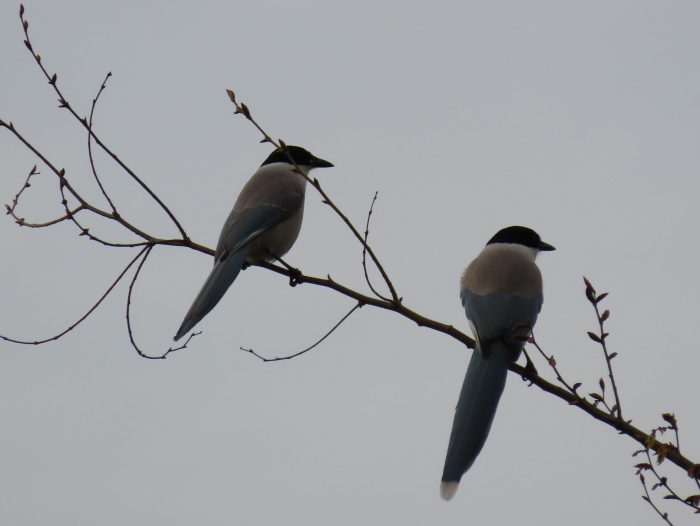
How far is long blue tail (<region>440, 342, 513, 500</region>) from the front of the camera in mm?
3855

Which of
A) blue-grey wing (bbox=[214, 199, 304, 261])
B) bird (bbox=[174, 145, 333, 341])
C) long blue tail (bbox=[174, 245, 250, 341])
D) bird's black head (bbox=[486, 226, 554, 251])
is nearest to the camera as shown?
long blue tail (bbox=[174, 245, 250, 341])

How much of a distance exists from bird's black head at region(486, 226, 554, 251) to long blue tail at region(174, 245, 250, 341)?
1660 mm

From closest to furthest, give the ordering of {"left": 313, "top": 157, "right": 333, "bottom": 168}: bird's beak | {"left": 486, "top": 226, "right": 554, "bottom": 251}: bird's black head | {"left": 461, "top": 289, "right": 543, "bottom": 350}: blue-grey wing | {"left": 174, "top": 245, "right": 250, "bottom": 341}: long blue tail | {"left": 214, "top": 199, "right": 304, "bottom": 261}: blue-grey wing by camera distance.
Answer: {"left": 461, "top": 289, "right": 543, "bottom": 350}: blue-grey wing
{"left": 174, "top": 245, "right": 250, "bottom": 341}: long blue tail
{"left": 214, "top": 199, "right": 304, "bottom": 261}: blue-grey wing
{"left": 486, "top": 226, "right": 554, "bottom": 251}: bird's black head
{"left": 313, "top": 157, "right": 333, "bottom": 168}: bird's beak

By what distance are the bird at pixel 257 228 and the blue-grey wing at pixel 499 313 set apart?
1.18 metres

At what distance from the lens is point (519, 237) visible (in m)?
6.14

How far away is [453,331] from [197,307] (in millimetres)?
1725

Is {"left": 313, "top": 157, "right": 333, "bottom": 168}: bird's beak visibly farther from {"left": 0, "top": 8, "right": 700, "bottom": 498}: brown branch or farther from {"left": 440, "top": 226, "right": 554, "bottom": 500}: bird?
{"left": 0, "top": 8, "right": 700, "bottom": 498}: brown branch

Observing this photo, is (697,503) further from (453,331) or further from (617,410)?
(453,331)

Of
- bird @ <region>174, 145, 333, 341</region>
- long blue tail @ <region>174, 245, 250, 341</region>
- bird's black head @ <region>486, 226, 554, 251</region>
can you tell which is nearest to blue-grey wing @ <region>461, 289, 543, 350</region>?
bird's black head @ <region>486, 226, 554, 251</region>

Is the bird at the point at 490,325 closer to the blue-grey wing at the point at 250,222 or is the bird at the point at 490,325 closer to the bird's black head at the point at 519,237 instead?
the bird's black head at the point at 519,237

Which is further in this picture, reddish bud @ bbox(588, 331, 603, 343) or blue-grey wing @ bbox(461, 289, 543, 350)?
blue-grey wing @ bbox(461, 289, 543, 350)

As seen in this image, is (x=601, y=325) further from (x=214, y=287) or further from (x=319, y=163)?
(x=319, y=163)

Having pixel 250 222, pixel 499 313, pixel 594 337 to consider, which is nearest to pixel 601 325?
pixel 594 337

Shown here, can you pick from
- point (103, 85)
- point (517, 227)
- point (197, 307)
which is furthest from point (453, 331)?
point (517, 227)
